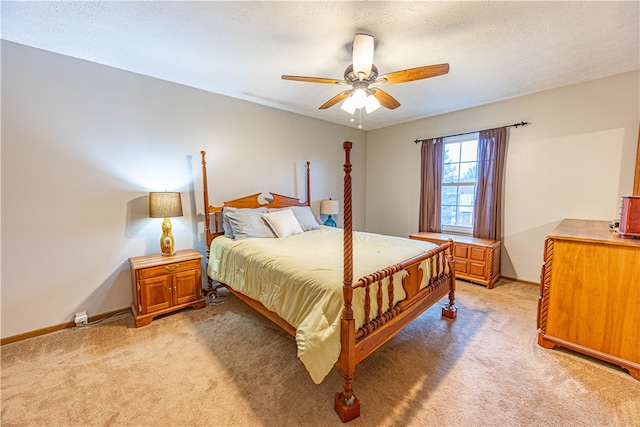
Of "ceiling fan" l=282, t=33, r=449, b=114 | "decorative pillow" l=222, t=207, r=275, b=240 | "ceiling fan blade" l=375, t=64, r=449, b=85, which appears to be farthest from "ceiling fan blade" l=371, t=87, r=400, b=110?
"decorative pillow" l=222, t=207, r=275, b=240

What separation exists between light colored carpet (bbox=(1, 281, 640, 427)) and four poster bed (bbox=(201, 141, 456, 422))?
295 mm

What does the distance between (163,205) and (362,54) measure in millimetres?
2319

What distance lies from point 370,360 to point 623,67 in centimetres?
381

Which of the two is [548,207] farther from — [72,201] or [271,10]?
[72,201]

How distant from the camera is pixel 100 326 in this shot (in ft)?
8.26

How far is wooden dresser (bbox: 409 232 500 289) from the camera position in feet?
11.1

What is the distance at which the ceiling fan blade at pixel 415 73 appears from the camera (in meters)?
1.83

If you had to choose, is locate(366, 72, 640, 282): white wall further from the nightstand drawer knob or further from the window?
the nightstand drawer knob

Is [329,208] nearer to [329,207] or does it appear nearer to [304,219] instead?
[329,207]

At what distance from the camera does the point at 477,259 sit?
3479 mm

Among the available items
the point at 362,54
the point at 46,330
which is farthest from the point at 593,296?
the point at 46,330

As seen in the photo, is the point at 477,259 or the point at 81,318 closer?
the point at 81,318

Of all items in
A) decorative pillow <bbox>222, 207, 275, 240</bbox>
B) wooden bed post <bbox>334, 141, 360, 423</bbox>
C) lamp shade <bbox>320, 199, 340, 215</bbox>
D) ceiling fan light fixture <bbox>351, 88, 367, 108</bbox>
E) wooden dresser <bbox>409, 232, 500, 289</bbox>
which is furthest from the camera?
lamp shade <bbox>320, 199, 340, 215</bbox>

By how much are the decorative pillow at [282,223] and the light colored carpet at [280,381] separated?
1.06 meters
